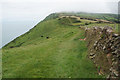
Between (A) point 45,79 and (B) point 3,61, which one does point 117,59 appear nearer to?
(A) point 45,79

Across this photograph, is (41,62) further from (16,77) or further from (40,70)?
(16,77)

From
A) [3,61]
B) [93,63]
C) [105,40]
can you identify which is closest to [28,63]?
[3,61]

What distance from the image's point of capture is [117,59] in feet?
52.1

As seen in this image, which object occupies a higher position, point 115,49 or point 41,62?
point 115,49

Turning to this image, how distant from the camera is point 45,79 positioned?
1814 cm

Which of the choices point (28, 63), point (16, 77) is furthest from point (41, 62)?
point (16, 77)

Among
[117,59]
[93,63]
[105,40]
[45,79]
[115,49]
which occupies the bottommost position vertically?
[45,79]

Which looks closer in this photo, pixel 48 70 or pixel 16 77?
pixel 16 77

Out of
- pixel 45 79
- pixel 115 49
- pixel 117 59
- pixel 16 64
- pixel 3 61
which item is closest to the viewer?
pixel 117 59

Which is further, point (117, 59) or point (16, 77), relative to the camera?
point (16, 77)

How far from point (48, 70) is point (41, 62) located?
4.08 m

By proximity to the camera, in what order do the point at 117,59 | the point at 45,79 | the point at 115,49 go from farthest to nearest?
the point at 45,79
the point at 115,49
the point at 117,59

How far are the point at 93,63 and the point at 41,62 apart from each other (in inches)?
471

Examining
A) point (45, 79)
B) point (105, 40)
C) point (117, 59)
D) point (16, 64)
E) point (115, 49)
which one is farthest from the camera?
point (16, 64)
